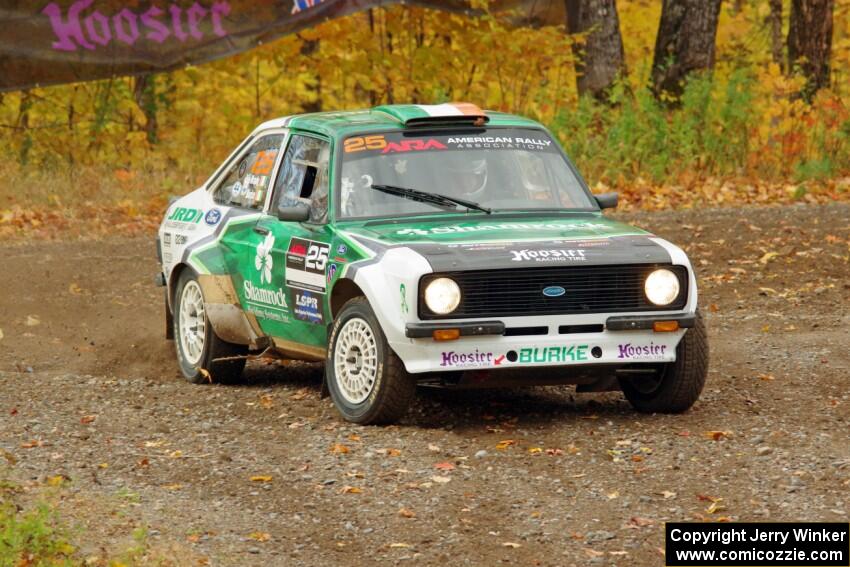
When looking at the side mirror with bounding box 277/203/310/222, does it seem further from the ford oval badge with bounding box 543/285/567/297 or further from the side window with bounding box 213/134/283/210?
the ford oval badge with bounding box 543/285/567/297

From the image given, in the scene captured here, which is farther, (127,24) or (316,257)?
(127,24)

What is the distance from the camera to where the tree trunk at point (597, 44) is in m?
21.2

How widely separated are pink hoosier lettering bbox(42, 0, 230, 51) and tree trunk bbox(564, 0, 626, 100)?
4.96 meters

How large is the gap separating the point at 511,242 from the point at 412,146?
132 centimetres

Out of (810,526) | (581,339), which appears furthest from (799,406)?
(810,526)

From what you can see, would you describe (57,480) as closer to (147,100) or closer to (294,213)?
(294,213)

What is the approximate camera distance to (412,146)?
919 cm

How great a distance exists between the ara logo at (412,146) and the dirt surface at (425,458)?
4.90 feet

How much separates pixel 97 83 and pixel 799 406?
44.8 ft

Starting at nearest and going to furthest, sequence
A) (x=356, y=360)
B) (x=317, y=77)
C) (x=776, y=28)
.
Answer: (x=356, y=360), (x=317, y=77), (x=776, y=28)

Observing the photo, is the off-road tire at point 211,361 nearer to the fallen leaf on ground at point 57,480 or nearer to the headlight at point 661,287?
the fallen leaf on ground at point 57,480

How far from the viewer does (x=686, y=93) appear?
19.6 metres

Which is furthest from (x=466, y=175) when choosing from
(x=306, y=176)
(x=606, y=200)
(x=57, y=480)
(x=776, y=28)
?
(x=776, y=28)

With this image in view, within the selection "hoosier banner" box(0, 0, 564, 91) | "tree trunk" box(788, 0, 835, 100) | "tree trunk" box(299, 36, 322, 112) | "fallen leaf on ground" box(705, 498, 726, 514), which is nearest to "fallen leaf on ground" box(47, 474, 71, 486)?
"fallen leaf on ground" box(705, 498, 726, 514)
